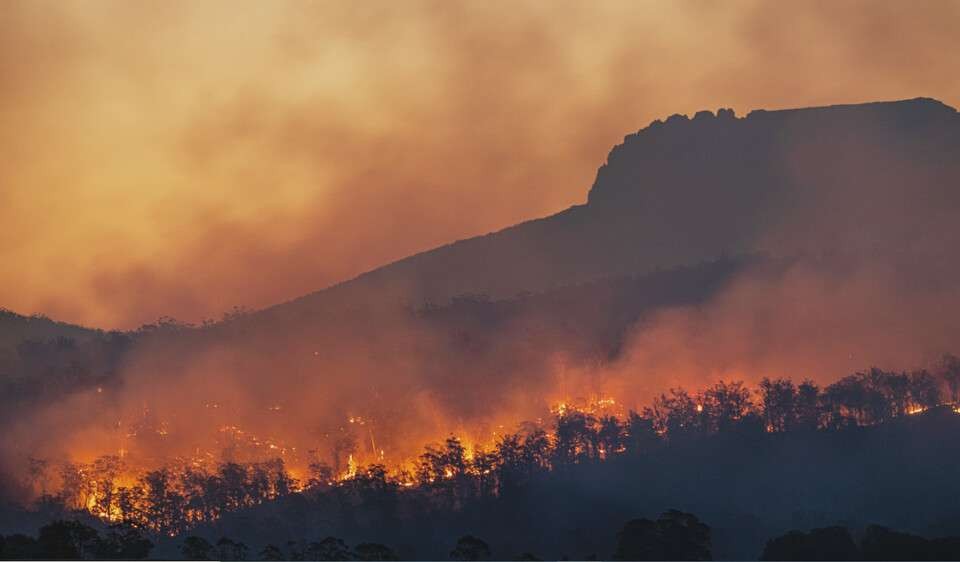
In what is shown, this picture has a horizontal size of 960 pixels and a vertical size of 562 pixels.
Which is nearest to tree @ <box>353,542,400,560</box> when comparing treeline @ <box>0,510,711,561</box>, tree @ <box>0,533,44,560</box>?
treeline @ <box>0,510,711,561</box>

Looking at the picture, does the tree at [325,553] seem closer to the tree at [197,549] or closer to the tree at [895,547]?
the tree at [197,549]

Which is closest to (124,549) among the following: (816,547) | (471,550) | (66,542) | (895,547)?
(66,542)

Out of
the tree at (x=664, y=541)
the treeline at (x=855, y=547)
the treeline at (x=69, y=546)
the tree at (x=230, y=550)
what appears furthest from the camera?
the tree at (x=230, y=550)

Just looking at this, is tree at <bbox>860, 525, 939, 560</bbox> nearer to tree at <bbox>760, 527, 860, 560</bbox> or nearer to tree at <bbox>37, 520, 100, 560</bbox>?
tree at <bbox>760, 527, 860, 560</bbox>

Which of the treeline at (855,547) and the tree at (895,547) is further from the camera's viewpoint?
the treeline at (855,547)

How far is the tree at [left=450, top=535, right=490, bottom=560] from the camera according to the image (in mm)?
144375

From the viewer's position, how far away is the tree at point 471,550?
144 meters

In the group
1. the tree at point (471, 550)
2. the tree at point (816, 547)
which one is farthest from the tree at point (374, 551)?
the tree at point (816, 547)

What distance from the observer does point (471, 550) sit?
14500 centimetres

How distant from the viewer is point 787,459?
199m

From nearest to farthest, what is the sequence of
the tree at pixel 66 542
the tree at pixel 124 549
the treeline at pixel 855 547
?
1. the tree at pixel 66 542
2. the treeline at pixel 855 547
3. the tree at pixel 124 549

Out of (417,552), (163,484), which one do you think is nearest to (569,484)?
(417,552)

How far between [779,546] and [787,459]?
57.2 meters

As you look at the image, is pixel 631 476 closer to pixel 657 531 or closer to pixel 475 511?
pixel 475 511
